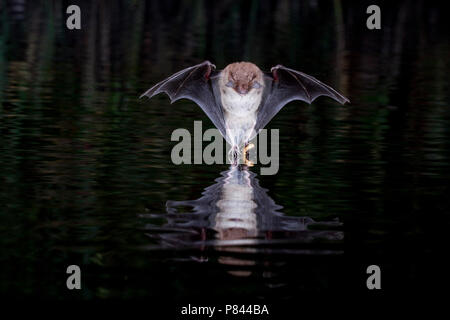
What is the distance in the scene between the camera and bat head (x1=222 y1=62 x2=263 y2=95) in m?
13.7

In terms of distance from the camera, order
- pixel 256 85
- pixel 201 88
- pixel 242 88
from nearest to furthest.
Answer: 1. pixel 242 88
2. pixel 256 85
3. pixel 201 88

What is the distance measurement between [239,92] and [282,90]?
1.23 metres

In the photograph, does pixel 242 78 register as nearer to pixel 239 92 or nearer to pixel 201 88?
pixel 239 92

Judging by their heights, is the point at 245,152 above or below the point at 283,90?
below

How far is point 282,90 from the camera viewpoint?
1477 cm

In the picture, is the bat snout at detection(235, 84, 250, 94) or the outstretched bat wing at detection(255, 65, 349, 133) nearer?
the bat snout at detection(235, 84, 250, 94)

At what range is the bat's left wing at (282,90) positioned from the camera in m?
14.6

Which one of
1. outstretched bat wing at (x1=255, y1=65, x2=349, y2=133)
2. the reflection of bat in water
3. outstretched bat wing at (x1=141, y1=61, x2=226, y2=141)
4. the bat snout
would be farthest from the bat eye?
outstretched bat wing at (x1=141, y1=61, x2=226, y2=141)

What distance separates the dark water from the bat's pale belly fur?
626mm

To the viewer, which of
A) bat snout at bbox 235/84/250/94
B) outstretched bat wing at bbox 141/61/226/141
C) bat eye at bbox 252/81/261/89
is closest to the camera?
bat snout at bbox 235/84/250/94

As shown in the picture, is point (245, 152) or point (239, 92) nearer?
point (239, 92)

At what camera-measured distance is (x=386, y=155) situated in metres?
14.4

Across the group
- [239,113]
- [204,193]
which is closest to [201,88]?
[239,113]

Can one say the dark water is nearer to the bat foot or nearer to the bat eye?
the bat foot
